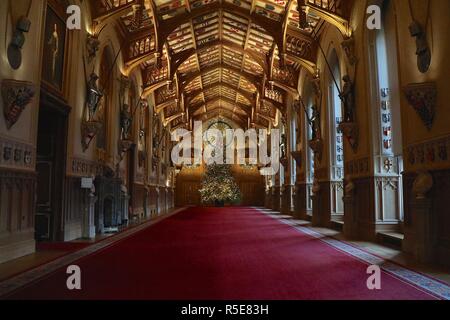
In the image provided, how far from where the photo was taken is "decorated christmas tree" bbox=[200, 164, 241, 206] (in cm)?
3017

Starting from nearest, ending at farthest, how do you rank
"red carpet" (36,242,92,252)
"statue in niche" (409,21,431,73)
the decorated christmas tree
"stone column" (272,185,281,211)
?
"statue in niche" (409,21,431,73)
"red carpet" (36,242,92,252)
"stone column" (272,185,281,211)
the decorated christmas tree

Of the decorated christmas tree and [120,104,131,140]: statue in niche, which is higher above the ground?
[120,104,131,140]: statue in niche

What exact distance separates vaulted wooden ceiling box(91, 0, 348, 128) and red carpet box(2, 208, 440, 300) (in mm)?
6378

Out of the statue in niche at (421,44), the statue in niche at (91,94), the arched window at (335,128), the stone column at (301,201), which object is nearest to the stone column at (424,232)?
the statue in niche at (421,44)

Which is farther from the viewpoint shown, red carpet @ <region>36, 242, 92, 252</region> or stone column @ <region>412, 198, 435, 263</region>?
red carpet @ <region>36, 242, 92, 252</region>

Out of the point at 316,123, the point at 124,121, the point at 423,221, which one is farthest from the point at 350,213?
the point at 124,121

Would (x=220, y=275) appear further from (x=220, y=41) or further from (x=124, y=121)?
(x=220, y=41)

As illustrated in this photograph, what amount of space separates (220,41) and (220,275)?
599 inches

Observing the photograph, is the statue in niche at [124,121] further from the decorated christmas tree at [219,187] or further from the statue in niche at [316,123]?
the decorated christmas tree at [219,187]

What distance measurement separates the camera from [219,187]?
3017 centimetres

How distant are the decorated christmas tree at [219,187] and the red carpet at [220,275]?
71.6 feet

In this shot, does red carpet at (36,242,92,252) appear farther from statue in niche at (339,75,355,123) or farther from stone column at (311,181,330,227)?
stone column at (311,181,330,227)

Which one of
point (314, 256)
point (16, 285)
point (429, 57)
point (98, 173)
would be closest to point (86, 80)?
point (98, 173)

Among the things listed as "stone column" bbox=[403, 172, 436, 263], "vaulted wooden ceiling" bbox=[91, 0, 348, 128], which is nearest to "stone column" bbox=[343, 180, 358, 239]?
"stone column" bbox=[403, 172, 436, 263]
